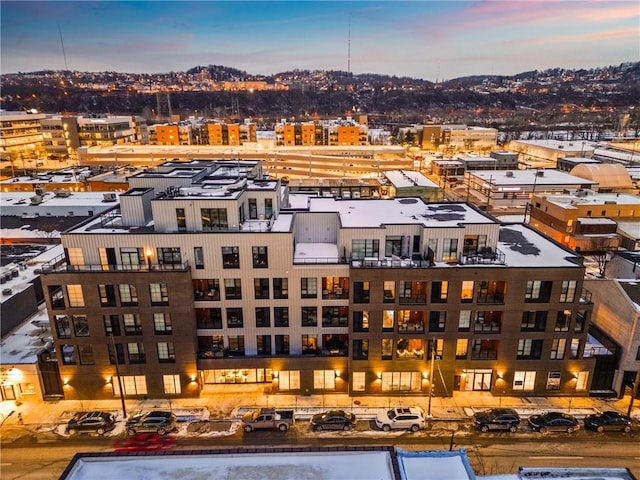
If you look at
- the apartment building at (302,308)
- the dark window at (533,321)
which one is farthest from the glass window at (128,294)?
the dark window at (533,321)

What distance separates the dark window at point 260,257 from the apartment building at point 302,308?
0.38 ft

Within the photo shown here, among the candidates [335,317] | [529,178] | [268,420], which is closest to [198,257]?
[335,317]

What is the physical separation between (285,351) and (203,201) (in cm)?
1727

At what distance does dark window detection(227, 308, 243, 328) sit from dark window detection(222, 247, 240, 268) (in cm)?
464

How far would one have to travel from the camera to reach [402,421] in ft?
124

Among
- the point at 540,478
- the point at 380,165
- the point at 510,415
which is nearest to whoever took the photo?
the point at 540,478

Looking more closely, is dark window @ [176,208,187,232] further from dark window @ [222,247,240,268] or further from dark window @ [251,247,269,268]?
dark window @ [251,247,269,268]

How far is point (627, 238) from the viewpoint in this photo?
7500cm

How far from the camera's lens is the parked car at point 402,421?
37.8 metres

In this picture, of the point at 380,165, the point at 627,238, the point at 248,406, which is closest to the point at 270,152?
the point at 380,165

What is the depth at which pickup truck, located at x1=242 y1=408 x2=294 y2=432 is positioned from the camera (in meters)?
37.8

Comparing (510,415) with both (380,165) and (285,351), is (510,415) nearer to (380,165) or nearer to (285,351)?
(285,351)

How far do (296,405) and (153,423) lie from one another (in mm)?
13095

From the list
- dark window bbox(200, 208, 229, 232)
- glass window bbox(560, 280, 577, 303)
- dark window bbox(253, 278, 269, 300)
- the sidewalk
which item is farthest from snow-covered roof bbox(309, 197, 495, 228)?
the sidewalk
